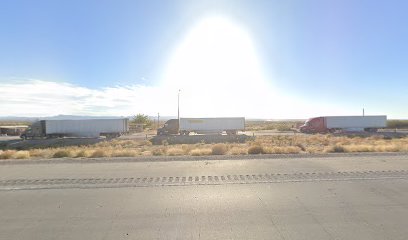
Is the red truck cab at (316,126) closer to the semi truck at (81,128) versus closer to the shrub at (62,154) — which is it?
the semi truck at (81,128)

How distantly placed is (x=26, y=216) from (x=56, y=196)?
1691mm

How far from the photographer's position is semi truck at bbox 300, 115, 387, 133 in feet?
164

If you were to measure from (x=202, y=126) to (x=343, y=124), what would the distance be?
21.0 m

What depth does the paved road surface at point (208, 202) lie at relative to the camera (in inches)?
237

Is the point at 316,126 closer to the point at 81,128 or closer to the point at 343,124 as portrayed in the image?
the point at 343,124

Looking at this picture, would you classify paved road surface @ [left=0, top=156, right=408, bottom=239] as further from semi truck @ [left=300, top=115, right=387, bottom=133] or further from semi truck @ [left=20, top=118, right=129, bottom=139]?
semi truck @ [left=300, top=115, right=387, bottom=133]

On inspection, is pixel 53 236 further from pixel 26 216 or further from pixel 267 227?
pixel 267 227

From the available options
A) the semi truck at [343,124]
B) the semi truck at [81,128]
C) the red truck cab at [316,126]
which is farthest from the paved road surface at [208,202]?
the semi truck at [343,124]

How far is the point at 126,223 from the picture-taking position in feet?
21.3

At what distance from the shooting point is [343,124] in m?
50.2

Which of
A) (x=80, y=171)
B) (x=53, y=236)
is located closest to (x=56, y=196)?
(x=53, y=236)

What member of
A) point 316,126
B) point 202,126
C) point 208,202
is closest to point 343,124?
point 316,126

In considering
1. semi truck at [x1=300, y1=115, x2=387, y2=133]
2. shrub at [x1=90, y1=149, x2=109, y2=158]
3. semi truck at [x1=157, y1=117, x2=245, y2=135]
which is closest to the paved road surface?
shrub at [x1=90, y1=149, x2=109, y2=158]

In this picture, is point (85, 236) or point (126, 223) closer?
point (85, 236)
